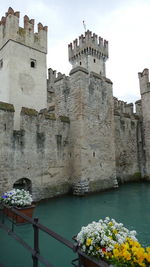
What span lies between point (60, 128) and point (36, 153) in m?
2.46

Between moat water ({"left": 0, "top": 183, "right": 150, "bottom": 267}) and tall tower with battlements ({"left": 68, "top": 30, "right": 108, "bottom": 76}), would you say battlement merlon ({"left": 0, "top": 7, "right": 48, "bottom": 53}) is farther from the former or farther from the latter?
tall tower with battlements ({"left": 68, "top": 30, "right": 108, "bottom": 76})

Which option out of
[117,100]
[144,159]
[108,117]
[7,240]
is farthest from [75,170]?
[117,100]

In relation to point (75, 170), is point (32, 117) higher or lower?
higher

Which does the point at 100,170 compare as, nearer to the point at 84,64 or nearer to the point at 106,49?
the point at 84,64

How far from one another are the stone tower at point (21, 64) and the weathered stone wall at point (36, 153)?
520cm

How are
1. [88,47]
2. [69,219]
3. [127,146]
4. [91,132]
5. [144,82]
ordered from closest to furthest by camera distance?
[69,219], [91,132], [127,146], [144,82], [88,47]

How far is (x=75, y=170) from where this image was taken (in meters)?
12.4

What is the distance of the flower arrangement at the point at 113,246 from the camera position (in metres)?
2.13

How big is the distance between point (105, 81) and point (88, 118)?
3693 mm

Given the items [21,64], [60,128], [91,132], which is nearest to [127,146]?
[91,132]

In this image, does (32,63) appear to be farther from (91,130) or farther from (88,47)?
(88,47)

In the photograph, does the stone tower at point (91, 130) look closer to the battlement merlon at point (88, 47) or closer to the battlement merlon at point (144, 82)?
the battlement merlon at point (144, 82)

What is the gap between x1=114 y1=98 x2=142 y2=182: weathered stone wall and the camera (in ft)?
58.3

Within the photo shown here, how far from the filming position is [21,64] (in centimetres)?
1706
